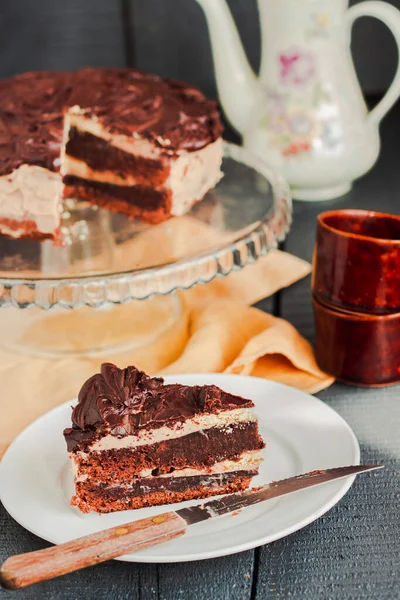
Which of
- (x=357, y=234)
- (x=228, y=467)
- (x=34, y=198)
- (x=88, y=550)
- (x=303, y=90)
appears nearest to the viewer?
(x=88, y=550)

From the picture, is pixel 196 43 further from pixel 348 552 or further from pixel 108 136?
pixel 348 552

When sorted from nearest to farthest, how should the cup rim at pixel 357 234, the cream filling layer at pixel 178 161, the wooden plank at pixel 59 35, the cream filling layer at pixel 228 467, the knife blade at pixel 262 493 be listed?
1. the knife blade at pixel 262 493
2. the cream filling layer at pixel 228 467
3. the cup rim at pixel 357 234
4. the cream filling layer at pixel 178 161
5. the wooden plank at pixel 59 35

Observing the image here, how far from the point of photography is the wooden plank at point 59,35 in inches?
96.0

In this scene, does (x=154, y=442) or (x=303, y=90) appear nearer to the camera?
(x=154, y=442)

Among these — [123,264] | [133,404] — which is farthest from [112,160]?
[133,404]

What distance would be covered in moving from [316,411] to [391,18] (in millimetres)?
1057

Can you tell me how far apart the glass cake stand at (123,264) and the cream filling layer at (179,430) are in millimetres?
311

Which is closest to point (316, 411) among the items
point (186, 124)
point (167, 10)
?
point (186, 124)

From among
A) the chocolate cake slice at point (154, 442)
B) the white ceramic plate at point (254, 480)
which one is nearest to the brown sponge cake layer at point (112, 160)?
the white ceramic plate at point (254, 480)

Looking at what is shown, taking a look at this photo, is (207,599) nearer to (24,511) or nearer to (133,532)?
(133,532)

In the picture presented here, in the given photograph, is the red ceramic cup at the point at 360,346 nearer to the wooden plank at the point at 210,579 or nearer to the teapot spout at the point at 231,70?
the wooden plank at the point at 210,579

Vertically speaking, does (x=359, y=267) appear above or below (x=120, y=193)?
above

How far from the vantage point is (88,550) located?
3.15ft

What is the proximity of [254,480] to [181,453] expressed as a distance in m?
0.10
